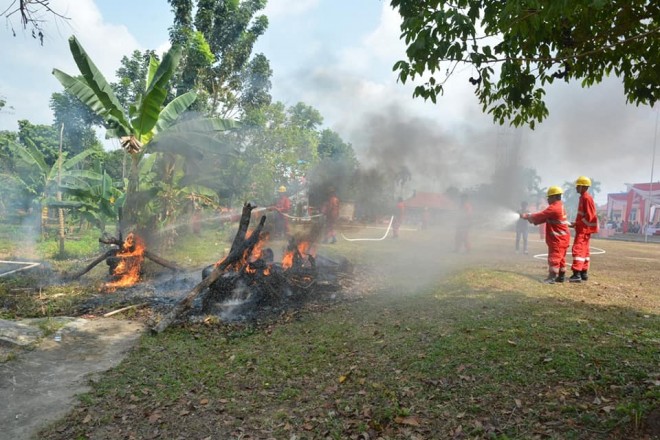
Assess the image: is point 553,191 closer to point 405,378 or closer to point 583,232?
point 583,232

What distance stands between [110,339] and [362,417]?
399 centimetres

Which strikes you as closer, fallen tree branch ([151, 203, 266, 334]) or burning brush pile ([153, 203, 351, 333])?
fallen tree branch ([151, 203, 266, 334])

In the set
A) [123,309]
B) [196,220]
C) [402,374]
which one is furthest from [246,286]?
[196,220]

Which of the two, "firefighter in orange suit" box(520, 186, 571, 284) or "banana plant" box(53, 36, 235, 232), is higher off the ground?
"banana plant" box(53, 36, 235, 232)

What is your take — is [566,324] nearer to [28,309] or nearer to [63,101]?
[28,309]

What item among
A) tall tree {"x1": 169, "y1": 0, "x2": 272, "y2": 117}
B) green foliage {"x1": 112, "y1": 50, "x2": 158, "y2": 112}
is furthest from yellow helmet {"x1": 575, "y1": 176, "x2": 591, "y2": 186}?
green foliage {"x1": 112, "y1": 50, "x2": 158, "y2": 112}

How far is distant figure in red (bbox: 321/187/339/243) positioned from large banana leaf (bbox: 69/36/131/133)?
7.51 meters

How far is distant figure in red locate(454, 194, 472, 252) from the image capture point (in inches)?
539

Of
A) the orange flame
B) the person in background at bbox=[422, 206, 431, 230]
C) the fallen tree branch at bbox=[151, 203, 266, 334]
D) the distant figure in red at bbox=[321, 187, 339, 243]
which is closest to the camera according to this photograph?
the fallen tree branch at bbox=[151, 203, 266, 334]

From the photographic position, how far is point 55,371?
15.2 feet

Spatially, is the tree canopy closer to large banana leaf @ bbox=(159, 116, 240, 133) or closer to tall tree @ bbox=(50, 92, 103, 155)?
large banana leaf @ bbox=(159, 116, 240, 133)

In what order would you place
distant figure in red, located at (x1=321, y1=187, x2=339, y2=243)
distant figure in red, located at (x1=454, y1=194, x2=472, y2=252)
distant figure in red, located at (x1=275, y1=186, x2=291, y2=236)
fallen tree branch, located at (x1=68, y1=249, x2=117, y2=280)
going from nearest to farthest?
fallen tree branch, located at (x1=68, y1=249, x2=117, y2=280) → distant figure in red, located at (x1=454, y1=194, x2=472, y2=252) → distant figure in red, located at (x1=321, y1=187, x2=339, y2=243) → distant figure in red, located at (x1=275, y1=186, x2=291, y2=236)

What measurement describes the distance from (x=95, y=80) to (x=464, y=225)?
11343 mm

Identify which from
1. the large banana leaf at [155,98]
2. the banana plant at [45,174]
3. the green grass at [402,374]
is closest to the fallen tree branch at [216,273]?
the green grass at [402,374]
